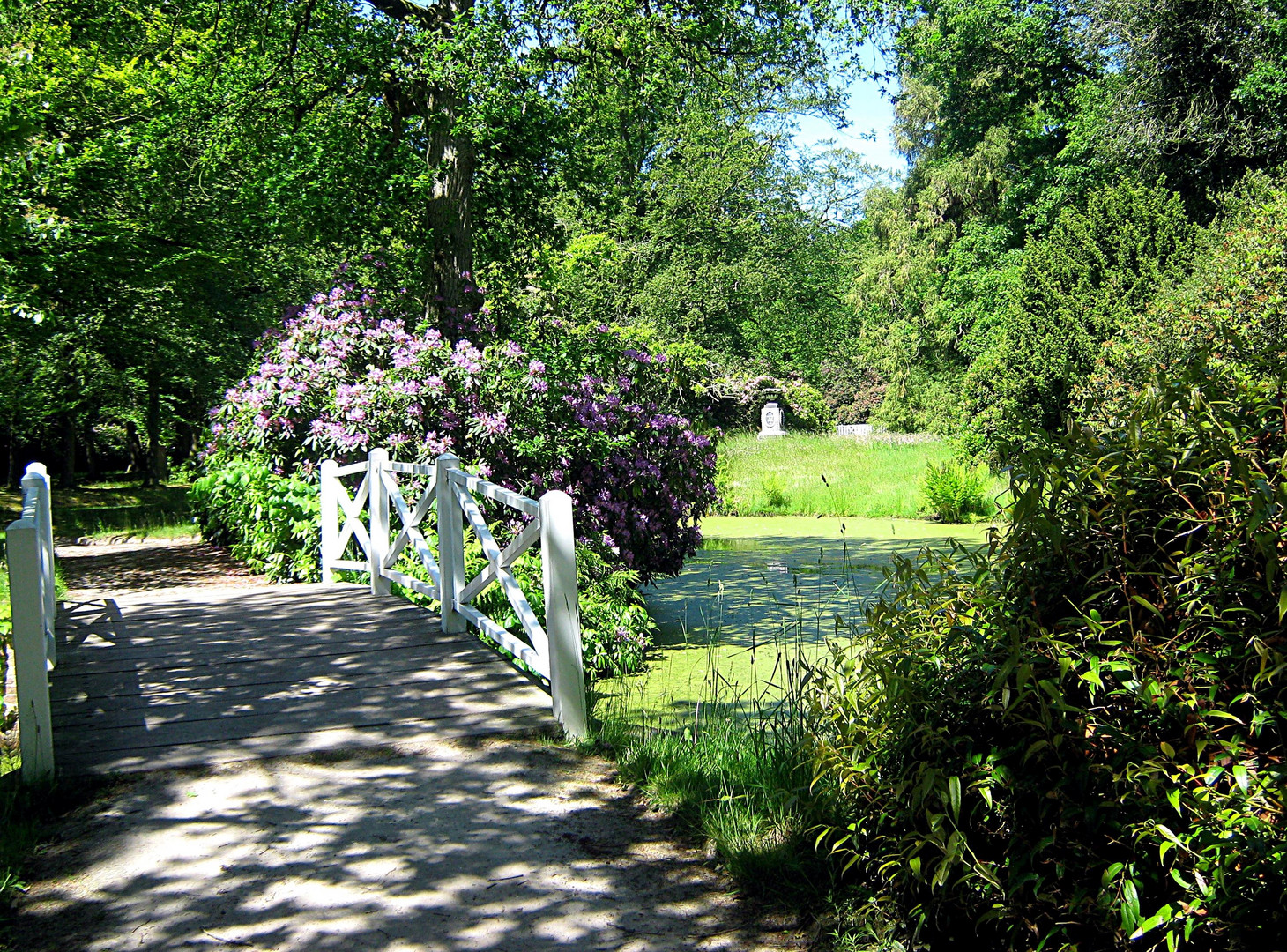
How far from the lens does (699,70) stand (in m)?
12.5

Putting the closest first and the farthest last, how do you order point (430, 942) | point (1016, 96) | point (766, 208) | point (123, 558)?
point (430, 942) < point (123, 558) < point (1016, 96) < point (766, 208)

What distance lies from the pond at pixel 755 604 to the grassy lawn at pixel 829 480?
0.85 meters

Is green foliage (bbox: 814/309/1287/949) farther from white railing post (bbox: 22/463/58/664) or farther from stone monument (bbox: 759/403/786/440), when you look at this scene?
stone monument (bbox: 759/403/786/440)

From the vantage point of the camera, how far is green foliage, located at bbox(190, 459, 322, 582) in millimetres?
10125

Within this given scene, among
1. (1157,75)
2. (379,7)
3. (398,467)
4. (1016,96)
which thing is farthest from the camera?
(1016,96)

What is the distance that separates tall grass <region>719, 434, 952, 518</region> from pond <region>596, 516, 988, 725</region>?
0.83 metres

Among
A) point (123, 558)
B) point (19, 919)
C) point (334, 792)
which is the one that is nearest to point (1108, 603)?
point (334, 792)

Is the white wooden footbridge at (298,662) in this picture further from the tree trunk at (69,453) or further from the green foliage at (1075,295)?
the tree trunk at (69,453)

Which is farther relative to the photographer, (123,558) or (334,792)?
(123,558)

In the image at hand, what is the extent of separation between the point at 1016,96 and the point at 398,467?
1194 inches

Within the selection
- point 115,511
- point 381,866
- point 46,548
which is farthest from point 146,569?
point 115,511

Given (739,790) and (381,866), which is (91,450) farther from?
(739,790)

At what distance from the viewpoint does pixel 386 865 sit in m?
3.66

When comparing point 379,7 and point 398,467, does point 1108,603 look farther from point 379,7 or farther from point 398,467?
point 379,7
